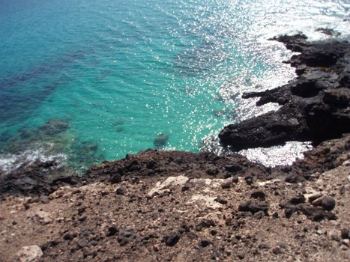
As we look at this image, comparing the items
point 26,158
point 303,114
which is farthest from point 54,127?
point 303,114

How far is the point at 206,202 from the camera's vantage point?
803 inches

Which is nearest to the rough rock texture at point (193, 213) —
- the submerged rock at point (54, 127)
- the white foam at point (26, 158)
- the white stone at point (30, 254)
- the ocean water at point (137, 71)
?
the white stone at point (30, 254)

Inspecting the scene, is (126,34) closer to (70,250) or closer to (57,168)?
(57,168)

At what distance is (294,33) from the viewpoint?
46.4 meters

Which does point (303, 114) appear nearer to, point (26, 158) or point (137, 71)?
point (137, 71)

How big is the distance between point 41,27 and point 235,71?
29971 millimetres

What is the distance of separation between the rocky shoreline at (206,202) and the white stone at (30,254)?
0.05 metres

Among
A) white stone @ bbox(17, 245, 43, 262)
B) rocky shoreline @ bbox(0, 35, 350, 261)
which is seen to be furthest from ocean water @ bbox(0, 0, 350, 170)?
white stone @ bbox(17, 245, 43, 262)

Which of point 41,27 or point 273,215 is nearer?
point 273,215

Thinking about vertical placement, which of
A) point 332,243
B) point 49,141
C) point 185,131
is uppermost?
point 332,243

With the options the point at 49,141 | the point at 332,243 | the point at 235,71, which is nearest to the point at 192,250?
the point at 332,243

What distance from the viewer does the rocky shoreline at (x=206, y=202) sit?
17.5 metres

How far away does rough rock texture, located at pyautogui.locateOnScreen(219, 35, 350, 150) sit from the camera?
28984 millimetres

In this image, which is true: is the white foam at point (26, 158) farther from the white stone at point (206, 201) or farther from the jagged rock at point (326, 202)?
the jagged rock at point (326, 202)
